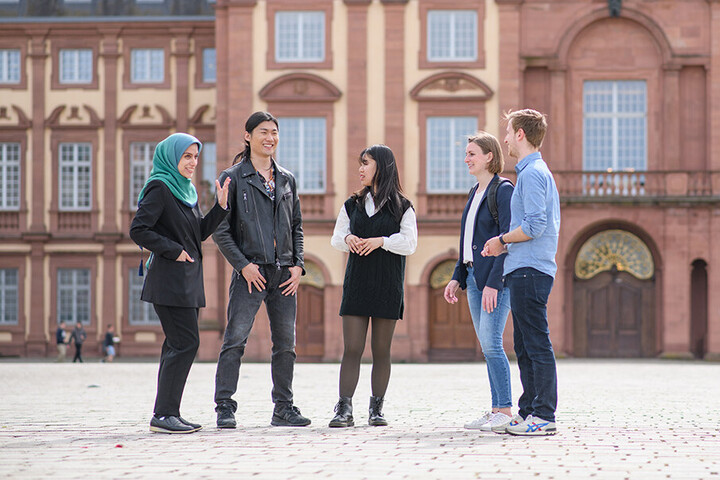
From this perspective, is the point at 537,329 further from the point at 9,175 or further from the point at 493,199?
the point at 9,175

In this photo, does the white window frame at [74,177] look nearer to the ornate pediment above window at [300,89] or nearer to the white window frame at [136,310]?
the white window frame at [136,310]

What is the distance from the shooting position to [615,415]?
11281 mm

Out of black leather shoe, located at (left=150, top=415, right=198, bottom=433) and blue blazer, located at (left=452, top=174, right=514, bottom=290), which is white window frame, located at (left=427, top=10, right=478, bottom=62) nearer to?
blue blazer, located at (left=452, top=174, right=514, bottom=290)

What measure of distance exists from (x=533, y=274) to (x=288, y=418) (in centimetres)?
222

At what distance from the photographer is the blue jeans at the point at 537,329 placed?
8.74 meters

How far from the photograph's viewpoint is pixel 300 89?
3491 centimetres

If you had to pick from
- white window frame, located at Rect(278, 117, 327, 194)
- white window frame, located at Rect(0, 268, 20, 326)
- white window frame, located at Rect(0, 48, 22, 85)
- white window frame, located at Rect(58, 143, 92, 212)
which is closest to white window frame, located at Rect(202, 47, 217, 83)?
white window frame, located at Rect(58, 143, 92, 212)

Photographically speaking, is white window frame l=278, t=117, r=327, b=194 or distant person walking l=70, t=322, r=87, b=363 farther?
distant person walking l=70, t=322, r=87, b=363

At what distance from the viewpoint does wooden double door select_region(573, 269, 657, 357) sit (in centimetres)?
3456

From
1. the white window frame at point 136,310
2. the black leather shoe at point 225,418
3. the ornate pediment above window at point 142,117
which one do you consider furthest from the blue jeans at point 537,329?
the ornate pediment above window at point 142,117

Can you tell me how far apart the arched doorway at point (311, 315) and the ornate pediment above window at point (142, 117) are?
837cm

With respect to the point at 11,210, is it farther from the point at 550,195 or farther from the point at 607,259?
the point at 550,195

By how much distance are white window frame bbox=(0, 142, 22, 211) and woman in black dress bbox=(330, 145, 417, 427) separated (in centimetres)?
3234

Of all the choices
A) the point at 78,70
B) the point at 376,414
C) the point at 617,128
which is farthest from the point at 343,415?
the point at 78,70
